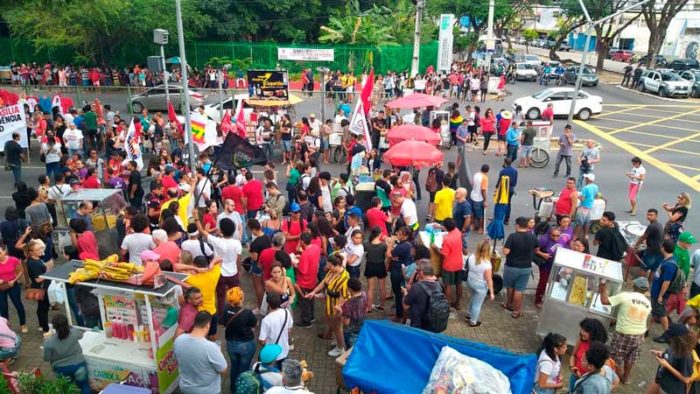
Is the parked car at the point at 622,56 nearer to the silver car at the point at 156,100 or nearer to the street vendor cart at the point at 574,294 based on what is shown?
the silver car at the point at 156,100

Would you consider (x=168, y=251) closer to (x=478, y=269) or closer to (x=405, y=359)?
(x=405, y=359)

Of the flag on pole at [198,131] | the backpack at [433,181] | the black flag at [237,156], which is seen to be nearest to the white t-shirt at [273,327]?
the black flag at [237,156]

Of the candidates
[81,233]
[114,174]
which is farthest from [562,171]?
[81,233]

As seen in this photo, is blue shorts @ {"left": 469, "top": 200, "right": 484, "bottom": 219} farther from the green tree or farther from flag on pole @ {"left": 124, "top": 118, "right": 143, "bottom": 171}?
the green tree

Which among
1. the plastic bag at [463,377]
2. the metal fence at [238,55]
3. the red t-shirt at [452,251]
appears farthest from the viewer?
the metal fence at [238,55]

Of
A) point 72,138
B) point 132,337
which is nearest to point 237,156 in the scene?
point 132,337

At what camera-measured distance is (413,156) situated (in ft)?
39.9

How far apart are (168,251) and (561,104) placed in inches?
900

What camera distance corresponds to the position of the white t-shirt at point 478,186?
11.5 metres

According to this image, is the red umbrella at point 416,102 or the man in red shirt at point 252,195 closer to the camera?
the man in red shirt at point 252,195

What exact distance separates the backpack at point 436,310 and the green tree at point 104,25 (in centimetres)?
2940

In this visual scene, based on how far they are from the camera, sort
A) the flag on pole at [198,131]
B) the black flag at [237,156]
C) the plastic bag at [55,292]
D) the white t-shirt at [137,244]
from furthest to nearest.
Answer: the flag on pole at [198,131] → the black flag at [237,156] → the white t-shirt at [137,244] → the plastic bag at [55,292]

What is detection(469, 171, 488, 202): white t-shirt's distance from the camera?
11.5m

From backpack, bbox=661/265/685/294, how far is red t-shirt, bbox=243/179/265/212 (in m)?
7.35
